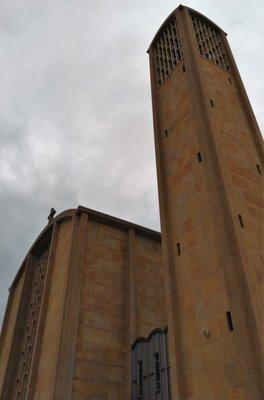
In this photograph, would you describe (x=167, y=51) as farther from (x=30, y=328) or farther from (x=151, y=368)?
(x=30, y=328)

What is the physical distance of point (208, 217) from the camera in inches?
776

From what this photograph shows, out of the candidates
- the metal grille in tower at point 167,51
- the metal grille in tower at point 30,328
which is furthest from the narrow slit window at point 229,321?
the metal grille in tower at point 167,51

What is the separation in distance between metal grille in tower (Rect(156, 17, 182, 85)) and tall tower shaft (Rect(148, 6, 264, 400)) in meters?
0.16

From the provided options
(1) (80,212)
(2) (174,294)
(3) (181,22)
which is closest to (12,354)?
(1) (80,212)

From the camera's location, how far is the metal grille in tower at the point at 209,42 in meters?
29.4

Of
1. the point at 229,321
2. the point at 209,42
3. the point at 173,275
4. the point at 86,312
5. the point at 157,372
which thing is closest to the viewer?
the point at 229,321

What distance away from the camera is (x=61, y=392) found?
22.4 meters

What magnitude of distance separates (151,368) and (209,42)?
2429cm

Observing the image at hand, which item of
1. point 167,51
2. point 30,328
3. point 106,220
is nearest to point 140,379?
point 106,220

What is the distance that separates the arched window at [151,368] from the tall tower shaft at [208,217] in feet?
8.05

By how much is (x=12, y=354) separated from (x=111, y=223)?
13.7 metres

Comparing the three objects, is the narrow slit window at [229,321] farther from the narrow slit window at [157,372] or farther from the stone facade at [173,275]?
the narrow slit window at [157,372]

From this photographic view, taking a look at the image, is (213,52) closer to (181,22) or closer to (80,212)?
(181,22)

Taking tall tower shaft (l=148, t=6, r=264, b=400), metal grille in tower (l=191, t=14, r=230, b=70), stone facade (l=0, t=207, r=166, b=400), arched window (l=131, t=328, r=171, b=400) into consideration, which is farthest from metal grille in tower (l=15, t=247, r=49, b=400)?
metal grille in tower (l=191, t=14, r=230, b=70)
